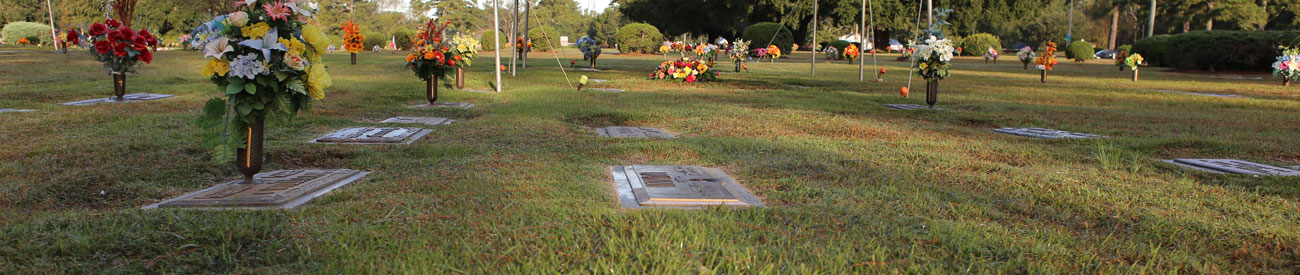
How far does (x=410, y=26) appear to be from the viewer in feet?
249

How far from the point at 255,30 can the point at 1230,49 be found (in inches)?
997

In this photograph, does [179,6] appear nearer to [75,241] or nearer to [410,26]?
[410,26]

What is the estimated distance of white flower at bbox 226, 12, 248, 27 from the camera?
10.7 ft

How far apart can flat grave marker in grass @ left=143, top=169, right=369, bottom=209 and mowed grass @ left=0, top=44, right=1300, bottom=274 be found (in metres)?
0.13

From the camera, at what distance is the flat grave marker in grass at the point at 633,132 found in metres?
5.85

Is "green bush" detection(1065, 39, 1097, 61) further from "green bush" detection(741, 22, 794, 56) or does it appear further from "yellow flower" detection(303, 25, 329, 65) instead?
"yellow flower" detection(303, 25, 329, 65)

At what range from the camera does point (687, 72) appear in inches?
549

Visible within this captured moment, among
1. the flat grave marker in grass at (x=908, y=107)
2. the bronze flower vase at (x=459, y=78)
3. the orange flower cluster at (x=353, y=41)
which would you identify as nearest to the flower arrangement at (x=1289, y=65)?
the flat grave marker in grass at (x=908, y=107)

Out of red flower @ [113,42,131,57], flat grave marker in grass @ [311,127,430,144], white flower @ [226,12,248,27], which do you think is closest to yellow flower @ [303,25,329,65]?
white flower @ [226,12,248,27]

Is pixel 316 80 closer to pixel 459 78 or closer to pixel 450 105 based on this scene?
pixel 450 105

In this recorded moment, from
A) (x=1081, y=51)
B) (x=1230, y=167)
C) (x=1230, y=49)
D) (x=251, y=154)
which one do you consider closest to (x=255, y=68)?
(x=251, y=154)

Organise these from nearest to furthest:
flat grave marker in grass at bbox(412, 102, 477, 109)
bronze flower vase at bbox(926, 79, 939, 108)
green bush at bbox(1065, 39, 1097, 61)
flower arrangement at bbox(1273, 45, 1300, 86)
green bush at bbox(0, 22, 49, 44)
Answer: flat grave marker in grass at bbox(412, 102, 477, 109), bronze flower vase at bbox(926, 79, 939, 108), flower arrangement at bbox(1273, 45, 1300, 86), green bush at bbox(1065, 39, 1097, 61), green bush at bbox(0, 22, 49, 44)

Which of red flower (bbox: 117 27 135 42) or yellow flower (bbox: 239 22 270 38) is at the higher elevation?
red flower (bbox: 117 27 135 42)

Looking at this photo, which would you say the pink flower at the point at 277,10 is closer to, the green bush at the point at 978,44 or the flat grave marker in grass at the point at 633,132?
the flat grave marker in grass at the point at 633,132
